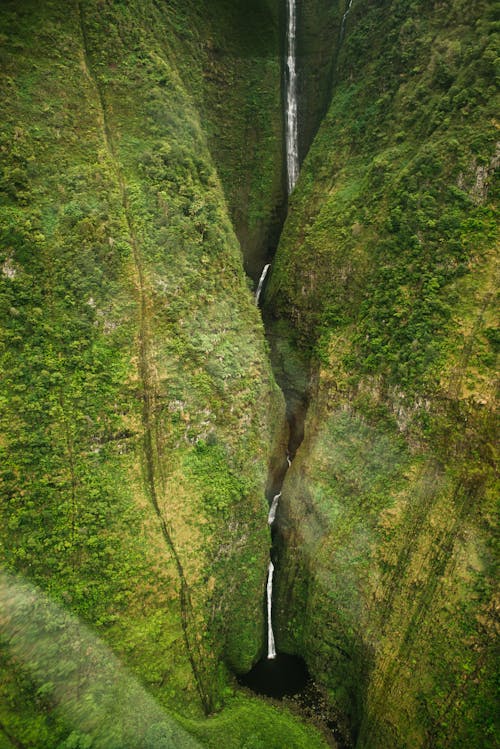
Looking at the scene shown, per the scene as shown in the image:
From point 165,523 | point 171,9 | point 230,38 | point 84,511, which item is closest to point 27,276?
point 84,511

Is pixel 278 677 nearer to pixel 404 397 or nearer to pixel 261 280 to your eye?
pixel 404 397

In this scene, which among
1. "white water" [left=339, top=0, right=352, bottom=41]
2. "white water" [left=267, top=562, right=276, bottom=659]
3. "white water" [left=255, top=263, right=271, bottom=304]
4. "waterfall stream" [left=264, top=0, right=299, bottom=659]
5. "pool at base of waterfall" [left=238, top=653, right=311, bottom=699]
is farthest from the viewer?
"waterfall stream" [left=264, top=0, right=299, bottom=659]

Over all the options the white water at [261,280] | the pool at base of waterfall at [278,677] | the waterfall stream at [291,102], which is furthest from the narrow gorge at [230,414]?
the waterfall stream at [291,102]

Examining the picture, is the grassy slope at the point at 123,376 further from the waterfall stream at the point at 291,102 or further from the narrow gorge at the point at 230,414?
the waterfall stream at the point at 291,102

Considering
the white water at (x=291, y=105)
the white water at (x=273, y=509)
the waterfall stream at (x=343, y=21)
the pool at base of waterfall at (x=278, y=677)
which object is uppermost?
the waterfall stream at (x=343, y=21)

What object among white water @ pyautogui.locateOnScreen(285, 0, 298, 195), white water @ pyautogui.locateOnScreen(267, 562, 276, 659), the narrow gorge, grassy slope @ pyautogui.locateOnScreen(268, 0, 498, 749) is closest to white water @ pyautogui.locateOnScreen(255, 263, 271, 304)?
grassy slope @ pyautogui.locateOnScreen(268, 0, 498, 749)

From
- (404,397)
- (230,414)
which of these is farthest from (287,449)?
(404,397)

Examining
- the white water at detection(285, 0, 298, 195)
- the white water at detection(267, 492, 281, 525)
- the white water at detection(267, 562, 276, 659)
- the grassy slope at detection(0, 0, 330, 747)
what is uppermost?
the white water at detection(285, 0, 298, 195)

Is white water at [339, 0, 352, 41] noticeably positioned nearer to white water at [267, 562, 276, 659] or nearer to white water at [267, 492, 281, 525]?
white water at [267, 492, 281, 525]
